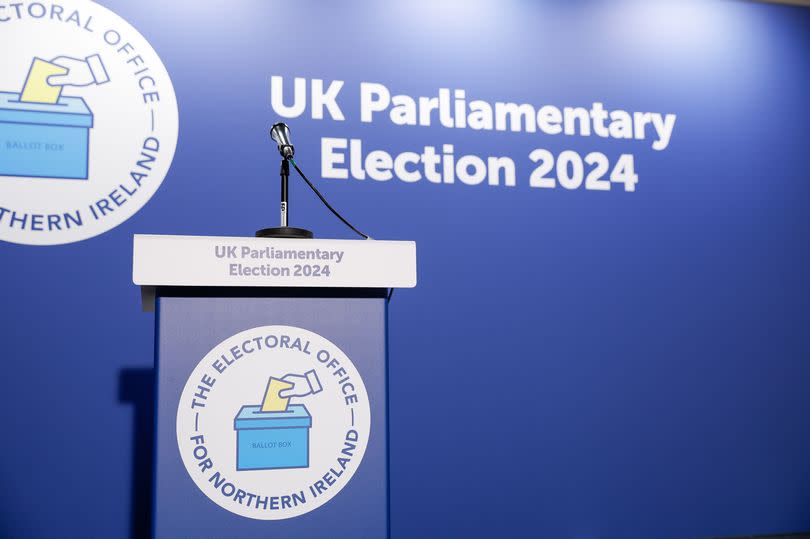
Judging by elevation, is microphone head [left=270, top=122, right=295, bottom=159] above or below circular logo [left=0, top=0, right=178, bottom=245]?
below

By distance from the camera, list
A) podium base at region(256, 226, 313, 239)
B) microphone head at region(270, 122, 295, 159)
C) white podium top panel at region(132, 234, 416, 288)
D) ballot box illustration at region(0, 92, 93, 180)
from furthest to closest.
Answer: ballot box illustration at region(0, 92, 93, 180), microphone head at region(270, 122, 295, 159), podium base at region(256, 226, 313, 239), white podium top panel at region(132, 234, 416, 288)

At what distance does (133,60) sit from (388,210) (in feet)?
3.11

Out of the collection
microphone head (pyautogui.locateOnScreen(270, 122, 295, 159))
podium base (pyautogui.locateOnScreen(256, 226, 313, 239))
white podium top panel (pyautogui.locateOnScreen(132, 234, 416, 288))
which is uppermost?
microphone head (pyautogui.locateOnScreen(270, 122, 295, 159))

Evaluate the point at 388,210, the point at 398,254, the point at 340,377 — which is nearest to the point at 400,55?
the point at 388,210

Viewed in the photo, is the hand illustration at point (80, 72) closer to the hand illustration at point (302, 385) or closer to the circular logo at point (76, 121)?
the circular logo at point (76, 121)

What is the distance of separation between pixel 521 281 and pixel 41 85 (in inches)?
66.0

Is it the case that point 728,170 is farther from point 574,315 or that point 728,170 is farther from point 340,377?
point 340,377

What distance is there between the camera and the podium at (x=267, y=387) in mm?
1248

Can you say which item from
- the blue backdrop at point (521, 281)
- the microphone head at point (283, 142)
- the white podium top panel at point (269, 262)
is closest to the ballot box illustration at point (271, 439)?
the white podium top panel at point (269, 262)

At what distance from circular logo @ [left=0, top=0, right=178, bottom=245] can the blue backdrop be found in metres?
0.06

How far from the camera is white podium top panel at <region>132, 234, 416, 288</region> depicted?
48.3 inches

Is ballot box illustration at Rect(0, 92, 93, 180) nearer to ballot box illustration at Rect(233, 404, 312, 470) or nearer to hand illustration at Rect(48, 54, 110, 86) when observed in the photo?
hand illustration at Rect(48, 54, 110, 86)

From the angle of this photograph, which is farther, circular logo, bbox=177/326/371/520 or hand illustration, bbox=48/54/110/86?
hand illustration, bbox=48/54/110/86

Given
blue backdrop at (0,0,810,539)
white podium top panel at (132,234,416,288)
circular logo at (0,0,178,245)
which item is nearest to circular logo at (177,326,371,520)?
white podium top panel at (132,234,416,288)
